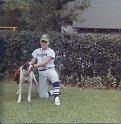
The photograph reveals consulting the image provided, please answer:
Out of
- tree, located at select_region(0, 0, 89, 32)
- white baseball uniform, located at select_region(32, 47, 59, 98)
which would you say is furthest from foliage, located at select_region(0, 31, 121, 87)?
white baseball uniform, located at select_region(32, 47, 59, 98)

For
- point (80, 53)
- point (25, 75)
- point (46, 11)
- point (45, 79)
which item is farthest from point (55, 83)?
point (46, 11)

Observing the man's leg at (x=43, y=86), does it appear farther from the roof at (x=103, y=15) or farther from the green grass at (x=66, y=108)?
the roof at (x=103, y=15)

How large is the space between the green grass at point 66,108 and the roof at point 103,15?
9.59 meters

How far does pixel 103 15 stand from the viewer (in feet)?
77.5

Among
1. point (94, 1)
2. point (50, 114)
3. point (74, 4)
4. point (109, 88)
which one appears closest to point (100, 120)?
point (50, 114)

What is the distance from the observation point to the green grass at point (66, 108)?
9.70m

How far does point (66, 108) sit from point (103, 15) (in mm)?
13152

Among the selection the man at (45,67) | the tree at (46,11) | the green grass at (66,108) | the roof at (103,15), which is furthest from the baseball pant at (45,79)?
the roof at (103,15)

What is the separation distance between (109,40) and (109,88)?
1.46 meters

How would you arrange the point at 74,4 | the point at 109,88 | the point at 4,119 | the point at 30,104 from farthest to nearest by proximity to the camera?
the point at 74,4 < the point at 109,88 < the point at 30,104 < the point at 4,119

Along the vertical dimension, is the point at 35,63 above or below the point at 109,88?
above

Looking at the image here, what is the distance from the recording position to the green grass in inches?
382

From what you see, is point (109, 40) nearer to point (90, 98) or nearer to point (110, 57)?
point (110, 57)

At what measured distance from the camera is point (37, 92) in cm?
1291
